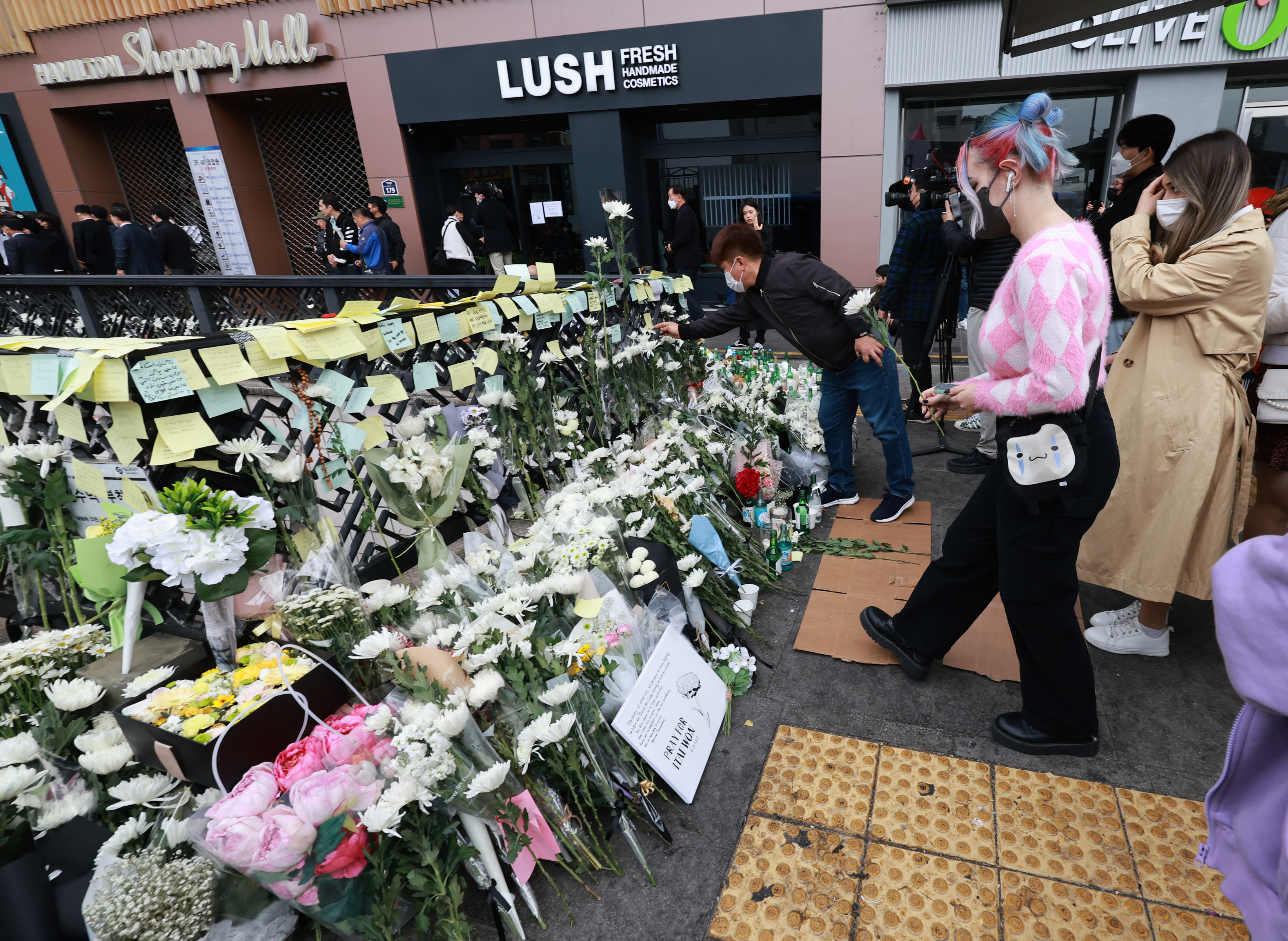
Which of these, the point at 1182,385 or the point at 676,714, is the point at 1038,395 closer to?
the point at 1182,385

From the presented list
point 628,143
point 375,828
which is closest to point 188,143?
point 628,143

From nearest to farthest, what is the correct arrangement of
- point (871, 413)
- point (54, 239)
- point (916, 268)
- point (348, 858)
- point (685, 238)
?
point (348, 858), point (871, 413), point (916, 268), point (685, 238), point (54, 239)

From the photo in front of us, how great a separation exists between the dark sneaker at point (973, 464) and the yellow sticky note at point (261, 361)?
3.89 metres

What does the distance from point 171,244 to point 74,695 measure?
33.0ft

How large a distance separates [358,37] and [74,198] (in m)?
6.68

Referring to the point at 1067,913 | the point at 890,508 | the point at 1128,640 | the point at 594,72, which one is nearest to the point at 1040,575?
the point at 1067,913

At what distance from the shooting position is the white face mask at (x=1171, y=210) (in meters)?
2.18

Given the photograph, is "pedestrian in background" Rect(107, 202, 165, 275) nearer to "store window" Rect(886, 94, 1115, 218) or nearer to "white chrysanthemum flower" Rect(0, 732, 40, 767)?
"white chrysanthemum flower" Rect(0, 732, 40, 767)

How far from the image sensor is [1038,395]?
1664 millimetres

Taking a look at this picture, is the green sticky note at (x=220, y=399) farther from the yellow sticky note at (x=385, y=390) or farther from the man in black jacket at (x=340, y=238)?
the man in black jacket at (x=340, y=238)

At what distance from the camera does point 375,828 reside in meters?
1.32

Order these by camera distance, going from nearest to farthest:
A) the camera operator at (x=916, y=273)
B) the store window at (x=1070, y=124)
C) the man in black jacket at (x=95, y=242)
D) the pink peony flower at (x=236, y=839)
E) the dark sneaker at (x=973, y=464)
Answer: the pink peony flower at (x=236, y=839), the dark sneaker at (x=973, y=464), the camera operator at (x=916, y=273), the store window at (x=1070, y=124), the man in black jacket at (x=95, y=242)

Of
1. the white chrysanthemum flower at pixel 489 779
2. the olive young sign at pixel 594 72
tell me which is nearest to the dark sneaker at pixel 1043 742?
the white chrysanthemum flower at pixel 489 779

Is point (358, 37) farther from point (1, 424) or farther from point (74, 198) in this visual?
point (1, 424)
